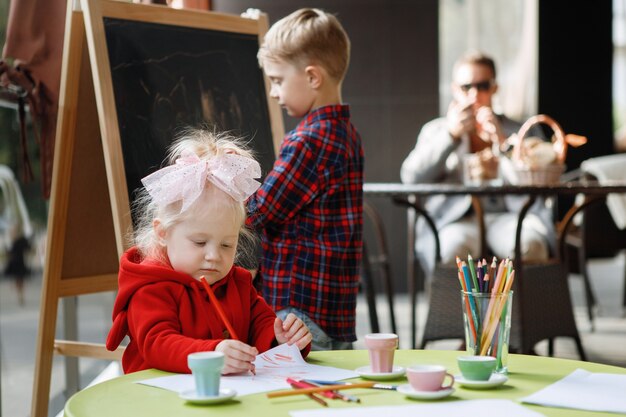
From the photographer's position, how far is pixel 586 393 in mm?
1178

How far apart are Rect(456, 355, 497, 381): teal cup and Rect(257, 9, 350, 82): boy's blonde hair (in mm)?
1301

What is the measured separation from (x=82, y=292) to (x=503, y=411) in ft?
4.82

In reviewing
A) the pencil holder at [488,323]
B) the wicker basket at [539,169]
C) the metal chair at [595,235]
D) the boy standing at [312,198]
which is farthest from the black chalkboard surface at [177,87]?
the metal chair at [595,235]

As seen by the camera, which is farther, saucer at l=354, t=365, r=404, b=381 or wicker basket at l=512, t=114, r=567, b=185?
wicker basket at l=512, t=114, r=567, b=185

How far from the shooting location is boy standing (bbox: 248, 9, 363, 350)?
233 centimetres

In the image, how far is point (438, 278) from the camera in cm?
373

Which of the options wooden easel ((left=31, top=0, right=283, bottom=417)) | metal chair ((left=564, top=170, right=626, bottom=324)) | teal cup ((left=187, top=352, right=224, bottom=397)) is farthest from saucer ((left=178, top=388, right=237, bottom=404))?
metal chair ((left=564, top=170, right=626, bottom=324))

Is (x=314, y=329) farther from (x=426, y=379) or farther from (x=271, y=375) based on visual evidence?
(x=426, y=379)

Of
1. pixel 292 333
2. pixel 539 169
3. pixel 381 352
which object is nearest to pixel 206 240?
pixel 292 333

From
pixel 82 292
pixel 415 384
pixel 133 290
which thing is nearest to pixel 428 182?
pixel 82 292

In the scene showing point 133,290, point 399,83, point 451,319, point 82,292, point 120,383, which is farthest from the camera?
point 399,83

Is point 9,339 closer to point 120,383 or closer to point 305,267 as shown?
point 305,267

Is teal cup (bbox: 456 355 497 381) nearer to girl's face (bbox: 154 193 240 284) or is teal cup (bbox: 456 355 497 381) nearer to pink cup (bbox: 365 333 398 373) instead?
pink cup (bbox: 365 333 398 373)

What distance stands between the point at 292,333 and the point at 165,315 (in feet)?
0.65
